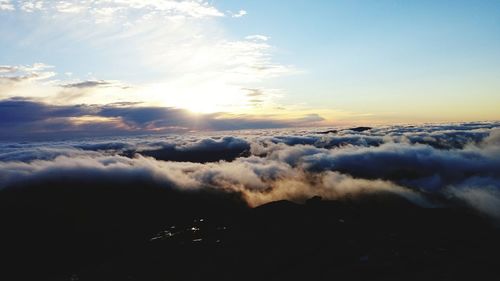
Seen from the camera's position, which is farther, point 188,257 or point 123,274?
point 188,257

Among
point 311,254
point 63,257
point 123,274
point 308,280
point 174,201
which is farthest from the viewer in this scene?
point 174,201

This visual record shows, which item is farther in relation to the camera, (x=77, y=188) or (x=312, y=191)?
(x=77, y=188)

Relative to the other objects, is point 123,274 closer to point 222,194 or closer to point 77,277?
point 77,277

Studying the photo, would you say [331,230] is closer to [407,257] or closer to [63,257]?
[407,257]

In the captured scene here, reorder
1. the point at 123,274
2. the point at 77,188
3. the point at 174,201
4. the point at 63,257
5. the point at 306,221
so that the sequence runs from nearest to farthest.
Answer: the point at 123,274 < the point at 63,257 < the point at 306,221 < the point at 174,201 < the point at 77,188

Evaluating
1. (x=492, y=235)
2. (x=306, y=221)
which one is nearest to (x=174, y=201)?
(x=306, y=221)

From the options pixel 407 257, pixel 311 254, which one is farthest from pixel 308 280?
pixel 407 257

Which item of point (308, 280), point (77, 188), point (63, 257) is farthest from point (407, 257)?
point (77, 188)

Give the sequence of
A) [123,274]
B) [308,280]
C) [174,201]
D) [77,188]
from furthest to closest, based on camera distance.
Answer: [77,188] < [174,201] < [123,274] < [308,280]

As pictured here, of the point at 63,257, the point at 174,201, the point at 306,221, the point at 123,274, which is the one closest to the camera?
the point at 123,274
